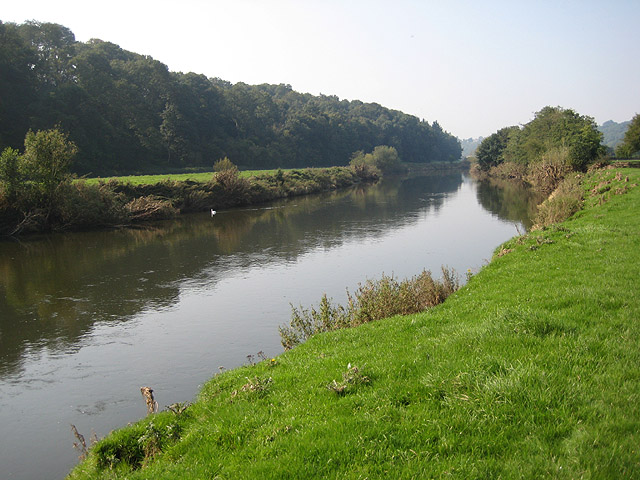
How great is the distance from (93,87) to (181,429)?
79336 mm

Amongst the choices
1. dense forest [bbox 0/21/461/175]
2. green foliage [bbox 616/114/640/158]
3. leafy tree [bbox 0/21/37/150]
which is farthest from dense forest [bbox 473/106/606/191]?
leafy tree [bbox 0/21/37/150]

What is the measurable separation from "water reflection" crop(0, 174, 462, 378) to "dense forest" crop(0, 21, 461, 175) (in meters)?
30.9

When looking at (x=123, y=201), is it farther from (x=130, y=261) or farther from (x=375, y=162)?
(x=375, y=162)

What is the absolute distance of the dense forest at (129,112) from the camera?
62.2 m

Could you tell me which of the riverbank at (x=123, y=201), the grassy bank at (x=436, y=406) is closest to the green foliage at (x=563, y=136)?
the riverbank at (x=123, y=201)

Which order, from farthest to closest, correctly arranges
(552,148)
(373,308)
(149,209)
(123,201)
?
(552,148), (149,209), (123,201), (373,308)

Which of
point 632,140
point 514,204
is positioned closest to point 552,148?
point 514,204

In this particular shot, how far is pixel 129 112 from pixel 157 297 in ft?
228

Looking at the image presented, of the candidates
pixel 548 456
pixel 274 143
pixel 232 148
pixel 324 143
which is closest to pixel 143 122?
pixel 232 148

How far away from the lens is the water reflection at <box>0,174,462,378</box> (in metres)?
16.7

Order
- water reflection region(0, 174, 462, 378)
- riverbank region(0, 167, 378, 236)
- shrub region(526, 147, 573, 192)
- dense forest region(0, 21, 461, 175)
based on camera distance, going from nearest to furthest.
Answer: water reflection region(0, 174, 462, 378), riverbank region(0, 167, 378, 236), shrub region(526, 147, 573, 192), dense forest region(0, 21, 461, 175)

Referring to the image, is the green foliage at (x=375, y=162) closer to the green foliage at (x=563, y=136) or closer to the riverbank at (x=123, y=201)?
the green foliage at (x=563, y=136)

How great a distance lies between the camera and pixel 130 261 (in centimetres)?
2675

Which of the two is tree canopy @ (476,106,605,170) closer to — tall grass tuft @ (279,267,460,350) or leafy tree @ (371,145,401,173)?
leafy tree @ (371,145,401,173)
